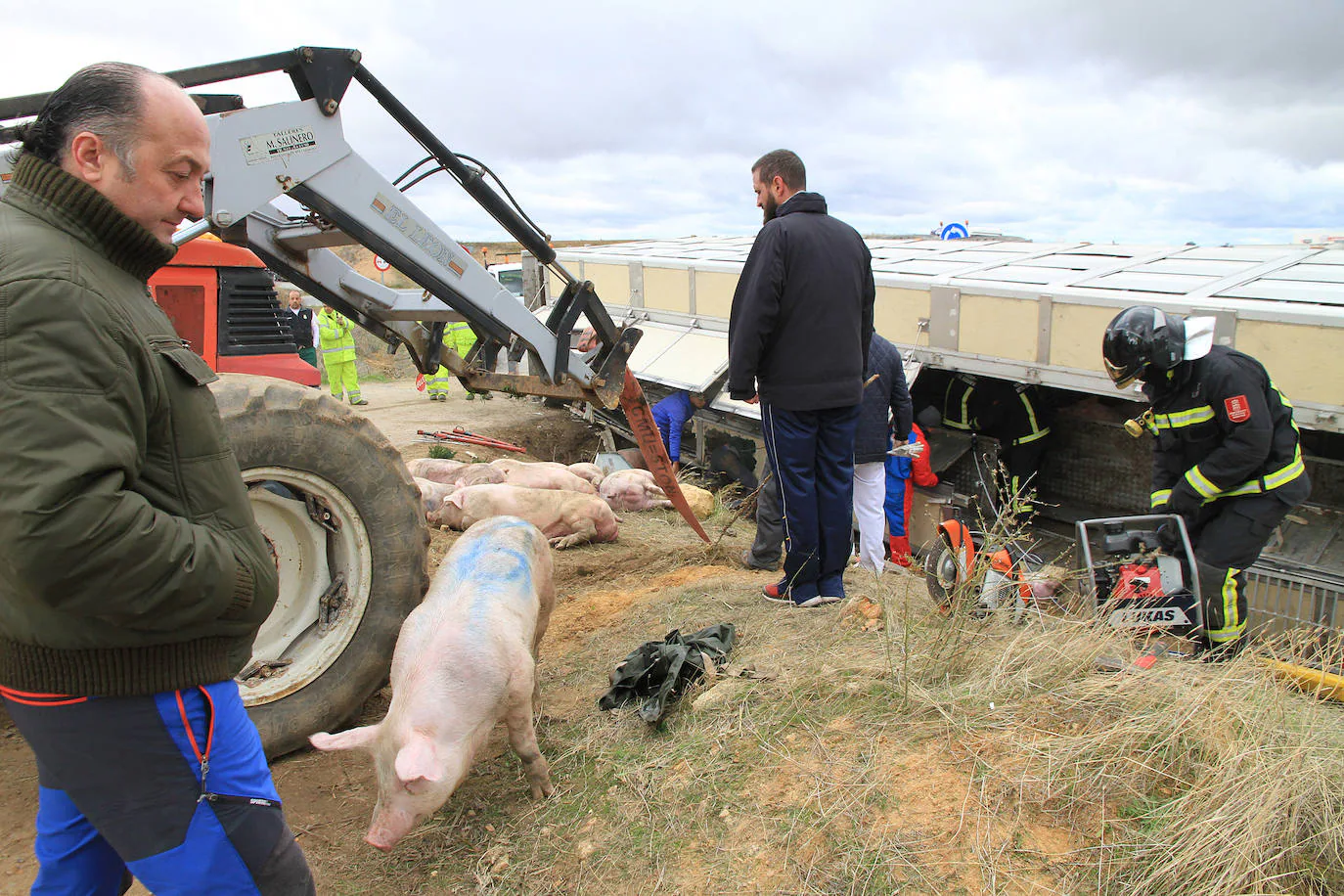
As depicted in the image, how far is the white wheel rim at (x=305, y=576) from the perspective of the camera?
3.48m

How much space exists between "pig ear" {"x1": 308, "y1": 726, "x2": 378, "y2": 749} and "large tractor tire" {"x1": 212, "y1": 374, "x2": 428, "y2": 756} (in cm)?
72

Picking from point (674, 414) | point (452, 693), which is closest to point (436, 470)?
point (674, 414)

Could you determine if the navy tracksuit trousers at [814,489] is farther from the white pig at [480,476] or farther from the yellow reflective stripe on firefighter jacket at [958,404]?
the yellow reflective stripe on firefighter jacket at [958,404]

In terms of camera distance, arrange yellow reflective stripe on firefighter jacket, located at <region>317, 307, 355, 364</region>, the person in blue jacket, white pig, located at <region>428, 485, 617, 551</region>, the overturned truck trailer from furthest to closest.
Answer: yellow reflective stripe on firefighter jacket, located at <region>317, 307, 355, 364</region> → the person in blue jacket → white pig, located at <region>428, 485, 617, 551</region> → the overturned truck trailer

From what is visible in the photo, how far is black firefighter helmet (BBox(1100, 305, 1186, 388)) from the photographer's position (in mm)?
4438

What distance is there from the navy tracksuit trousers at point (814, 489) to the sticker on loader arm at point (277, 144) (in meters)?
2.56

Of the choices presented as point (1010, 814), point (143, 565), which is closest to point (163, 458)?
point (143, 565)

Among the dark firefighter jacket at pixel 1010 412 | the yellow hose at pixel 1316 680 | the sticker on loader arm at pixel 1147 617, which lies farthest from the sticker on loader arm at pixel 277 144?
the dark firefighter jacket at pixel 1010 412

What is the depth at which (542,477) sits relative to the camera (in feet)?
24.7

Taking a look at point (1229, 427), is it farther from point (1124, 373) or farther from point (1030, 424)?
point (1030, 424)

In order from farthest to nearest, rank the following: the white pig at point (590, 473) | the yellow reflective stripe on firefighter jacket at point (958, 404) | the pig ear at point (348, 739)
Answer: the white pig at point (590, 473) → the yellow reflective stripe on firefighter jacket at point (958, 404) → the pig ear at point (348, 739)

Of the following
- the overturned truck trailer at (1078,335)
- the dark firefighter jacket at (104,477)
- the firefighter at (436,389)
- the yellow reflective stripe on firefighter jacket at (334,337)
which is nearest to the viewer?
the dark firefighter jacket at (104,477)

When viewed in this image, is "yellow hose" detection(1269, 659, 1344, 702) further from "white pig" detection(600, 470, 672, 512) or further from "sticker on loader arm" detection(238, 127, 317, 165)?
"white pig" detection(600, 470, 672, 512)

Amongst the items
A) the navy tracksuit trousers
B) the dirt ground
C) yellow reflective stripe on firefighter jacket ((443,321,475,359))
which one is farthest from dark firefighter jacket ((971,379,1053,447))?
yellow reflective stripe on firefighter jacket ((443,321,475,359))
